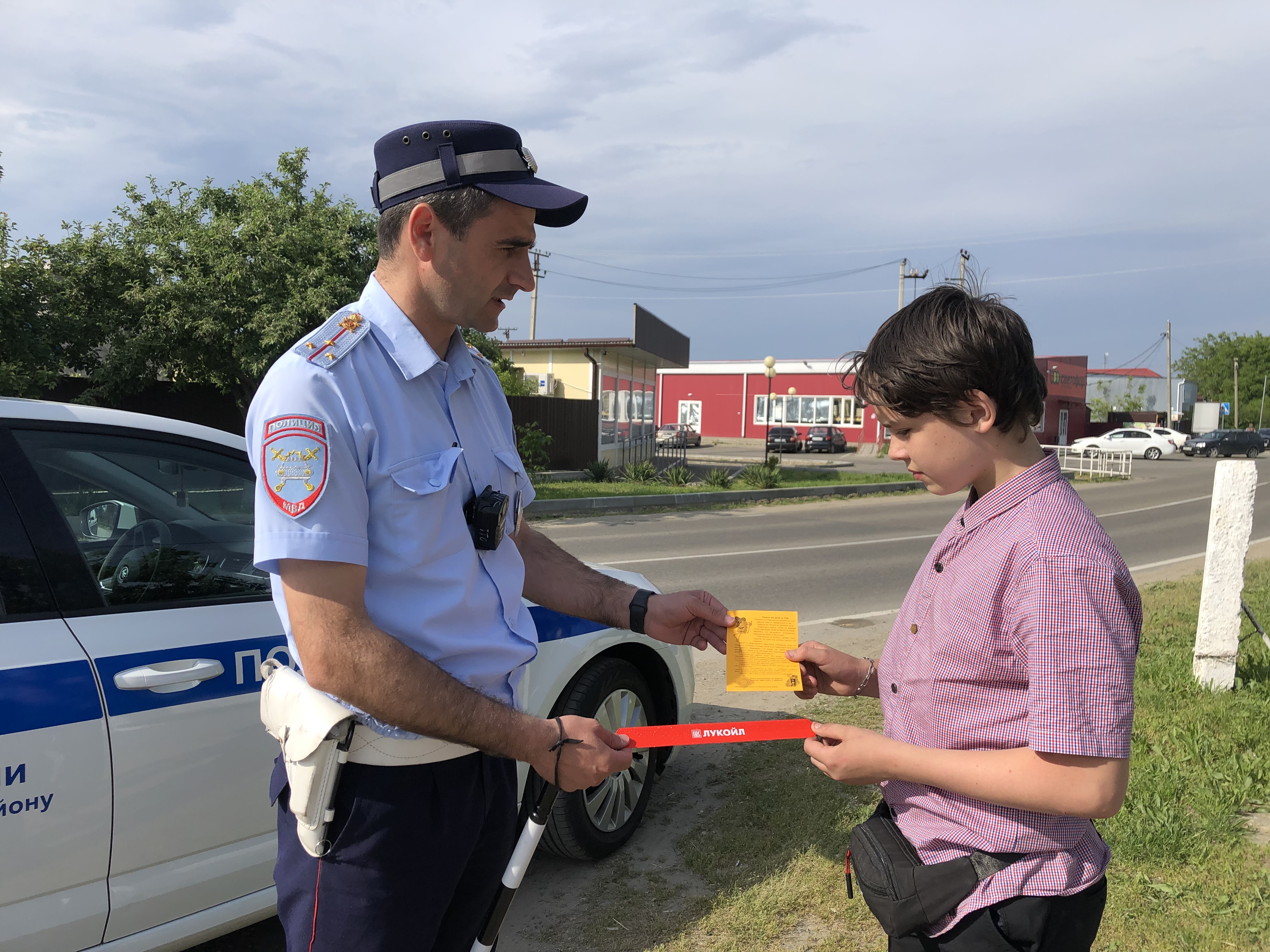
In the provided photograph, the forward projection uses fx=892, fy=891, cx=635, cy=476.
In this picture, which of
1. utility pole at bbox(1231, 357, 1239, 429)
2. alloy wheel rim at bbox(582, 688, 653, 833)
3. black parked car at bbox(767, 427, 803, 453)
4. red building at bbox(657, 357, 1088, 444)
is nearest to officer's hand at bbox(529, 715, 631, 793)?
alloy wheel rim at bbox(582, 688, 653, 833)

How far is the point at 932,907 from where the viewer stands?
61.6 inches

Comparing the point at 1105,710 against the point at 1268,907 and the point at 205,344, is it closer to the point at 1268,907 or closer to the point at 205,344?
the point at 1268,907

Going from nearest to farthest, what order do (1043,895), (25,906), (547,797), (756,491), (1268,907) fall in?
(1043,895)
(547,797)
(25,906)
(1268,907)
(756,491)

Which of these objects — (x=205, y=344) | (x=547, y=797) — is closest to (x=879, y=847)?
(x=547, y=797)

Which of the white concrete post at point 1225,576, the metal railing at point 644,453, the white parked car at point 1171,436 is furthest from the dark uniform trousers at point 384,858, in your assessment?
the white parked car at point 1171,436

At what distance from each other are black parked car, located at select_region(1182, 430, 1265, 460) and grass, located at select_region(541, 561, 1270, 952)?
170 feet

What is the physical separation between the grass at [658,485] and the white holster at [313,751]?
51.5 feet

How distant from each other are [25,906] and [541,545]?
144 centimetres

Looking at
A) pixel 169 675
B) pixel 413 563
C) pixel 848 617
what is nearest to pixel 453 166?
pixel 413 563

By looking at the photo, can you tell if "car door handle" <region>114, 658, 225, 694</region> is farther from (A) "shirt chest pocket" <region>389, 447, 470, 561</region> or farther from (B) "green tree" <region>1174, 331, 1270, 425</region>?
(B) "green tree" <region>1174, 331, 1270, 425</region>

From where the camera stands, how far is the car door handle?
7.25 ft

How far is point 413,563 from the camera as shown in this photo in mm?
1587

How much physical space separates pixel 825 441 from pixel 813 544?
3373cm

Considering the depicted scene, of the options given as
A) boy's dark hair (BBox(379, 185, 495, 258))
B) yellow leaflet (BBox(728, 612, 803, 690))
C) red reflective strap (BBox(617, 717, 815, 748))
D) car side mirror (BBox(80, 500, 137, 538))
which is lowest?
red reflective strap (BBox(617, 717, 815, 748))
